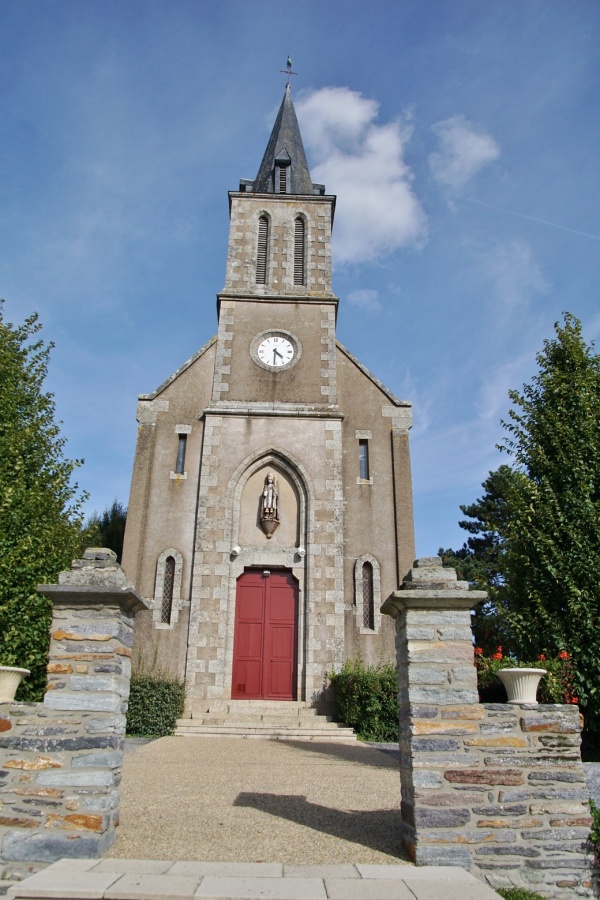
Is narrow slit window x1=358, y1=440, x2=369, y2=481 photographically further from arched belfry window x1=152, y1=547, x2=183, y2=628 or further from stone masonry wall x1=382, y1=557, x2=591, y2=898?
stone masonry wall x1=382, y1=557, x2=591, y2=898

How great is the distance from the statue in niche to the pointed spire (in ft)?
29.6

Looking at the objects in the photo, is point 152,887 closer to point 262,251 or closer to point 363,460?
point 363,460

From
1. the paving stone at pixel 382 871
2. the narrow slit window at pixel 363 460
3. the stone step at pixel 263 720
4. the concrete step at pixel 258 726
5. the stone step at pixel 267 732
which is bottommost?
the paving stone at pixel 382 871

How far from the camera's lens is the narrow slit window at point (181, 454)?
14500mm

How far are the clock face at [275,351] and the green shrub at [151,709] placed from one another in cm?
782

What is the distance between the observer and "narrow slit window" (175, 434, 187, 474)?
14.5 meters

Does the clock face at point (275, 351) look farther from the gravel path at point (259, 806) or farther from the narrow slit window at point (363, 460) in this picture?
the gravel path at point (259, 806)

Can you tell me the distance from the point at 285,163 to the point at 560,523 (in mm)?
14185

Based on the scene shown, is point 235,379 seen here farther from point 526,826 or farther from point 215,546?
point 526,826

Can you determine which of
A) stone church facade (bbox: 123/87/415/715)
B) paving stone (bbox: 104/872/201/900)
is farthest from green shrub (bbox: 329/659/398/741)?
paving stone (bbox: 104/872/201/900)

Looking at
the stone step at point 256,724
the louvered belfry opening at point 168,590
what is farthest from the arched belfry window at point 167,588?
the stone step at point 256,724

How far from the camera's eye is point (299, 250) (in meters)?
17.3

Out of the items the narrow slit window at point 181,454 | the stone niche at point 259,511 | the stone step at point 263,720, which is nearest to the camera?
the stone step at point 263,720

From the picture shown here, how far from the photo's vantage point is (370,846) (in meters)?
4.95
